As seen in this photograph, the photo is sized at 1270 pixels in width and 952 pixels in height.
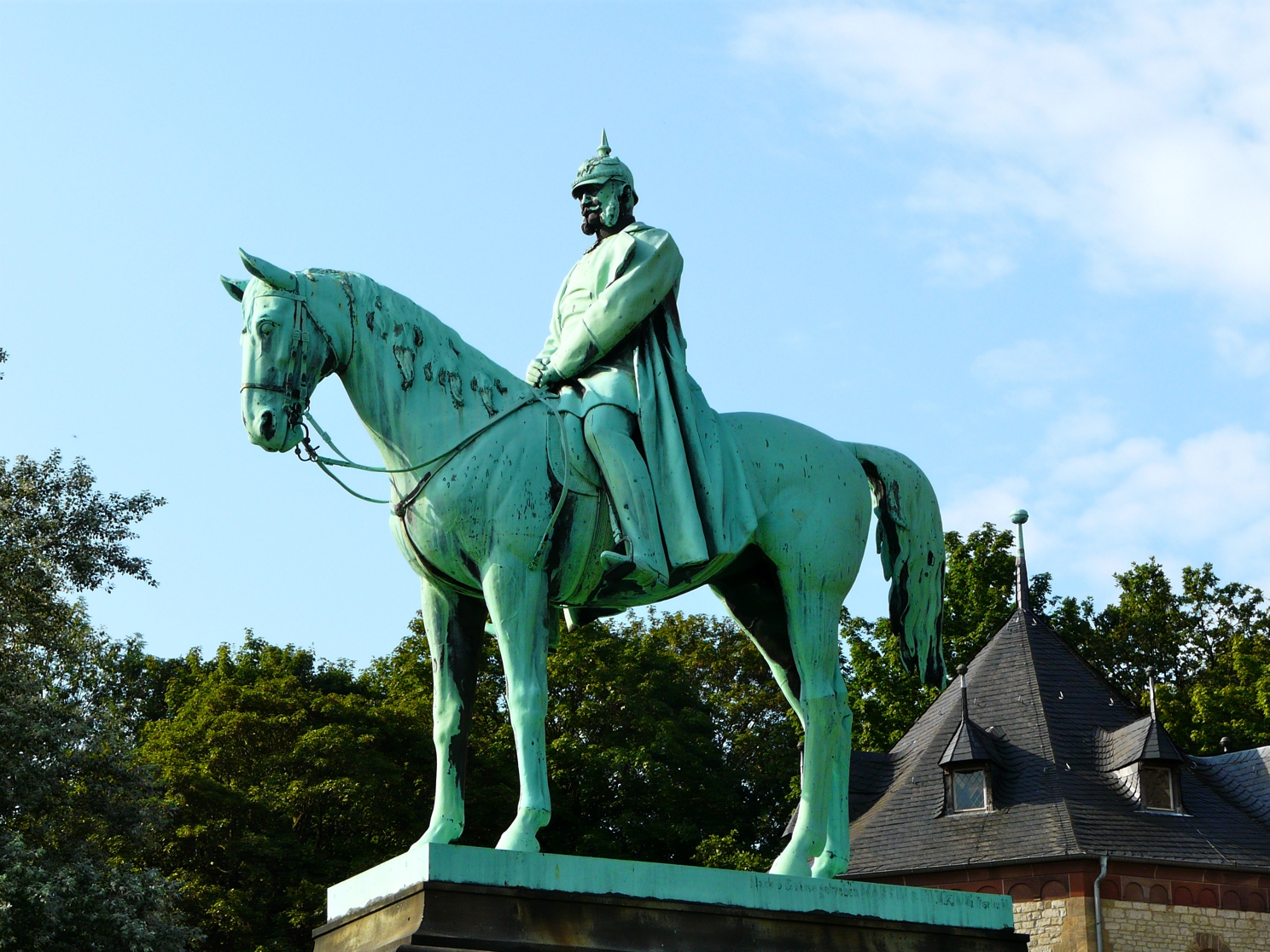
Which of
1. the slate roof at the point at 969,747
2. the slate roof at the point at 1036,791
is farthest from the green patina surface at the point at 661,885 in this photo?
the slate roof at the point at 969,747

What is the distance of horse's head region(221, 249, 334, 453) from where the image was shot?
26.2 feet

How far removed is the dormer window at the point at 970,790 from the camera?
31.7 metres

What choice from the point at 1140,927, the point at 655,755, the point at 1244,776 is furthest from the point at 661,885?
the point at 655,755

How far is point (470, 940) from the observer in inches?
287

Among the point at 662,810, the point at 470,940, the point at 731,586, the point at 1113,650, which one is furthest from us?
the point at 1113,650

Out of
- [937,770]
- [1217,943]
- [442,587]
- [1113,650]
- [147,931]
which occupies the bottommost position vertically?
[442,587]

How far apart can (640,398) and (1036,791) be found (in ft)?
80.5

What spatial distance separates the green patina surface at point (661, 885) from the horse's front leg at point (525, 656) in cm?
34

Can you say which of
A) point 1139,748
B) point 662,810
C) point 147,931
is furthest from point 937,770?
point 147,931

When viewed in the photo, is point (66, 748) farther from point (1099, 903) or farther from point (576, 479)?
point (1099, 903)

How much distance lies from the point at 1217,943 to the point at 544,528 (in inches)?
1014

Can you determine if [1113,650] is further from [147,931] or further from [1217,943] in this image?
[147,931]

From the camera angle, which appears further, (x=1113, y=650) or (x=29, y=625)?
(x=1113, y=650)

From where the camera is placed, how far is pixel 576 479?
8.45m
